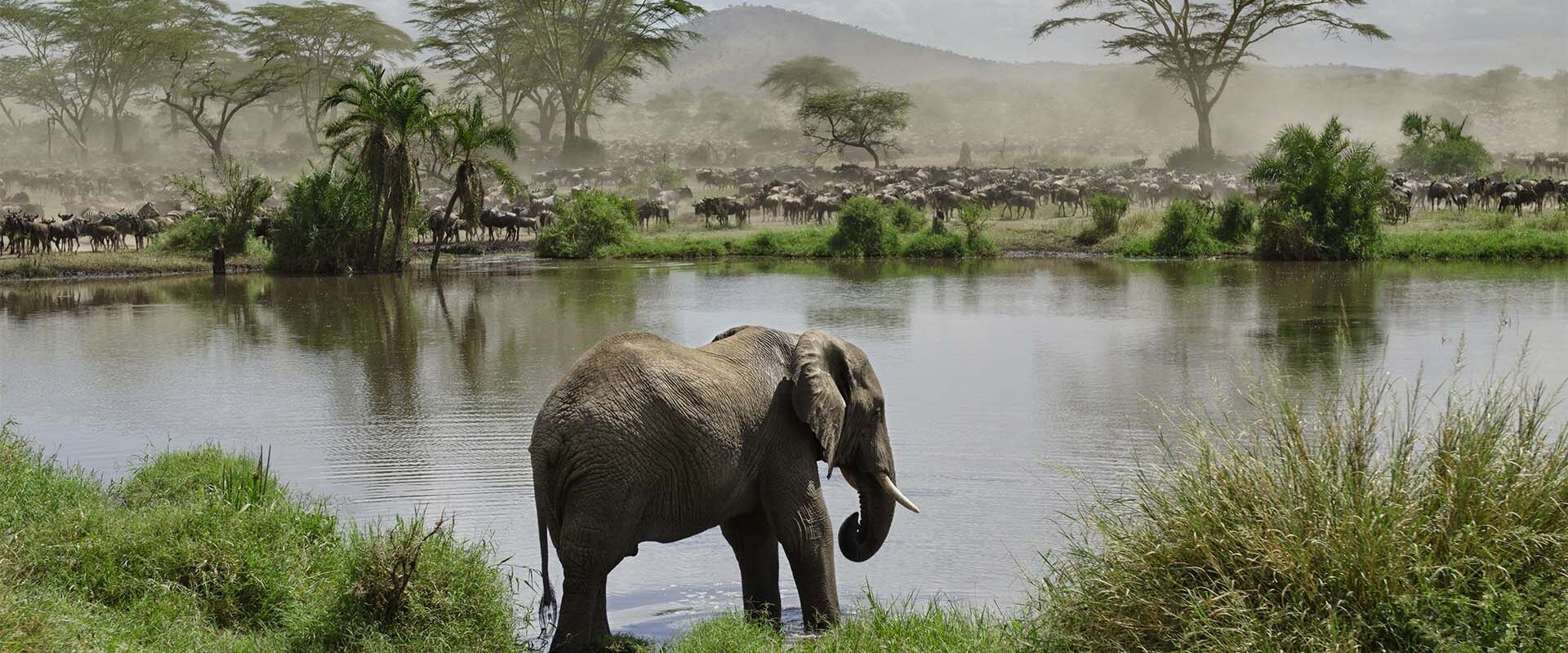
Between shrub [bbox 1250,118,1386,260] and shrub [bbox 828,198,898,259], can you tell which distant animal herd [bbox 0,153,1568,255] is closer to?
shrub [bbox 1250,118,1386,260]

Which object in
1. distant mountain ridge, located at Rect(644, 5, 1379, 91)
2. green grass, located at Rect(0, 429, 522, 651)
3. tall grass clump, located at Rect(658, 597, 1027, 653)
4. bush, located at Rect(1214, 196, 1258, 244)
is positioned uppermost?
distant mountain ridge, located at Rect(644, 5, 1379, 91)

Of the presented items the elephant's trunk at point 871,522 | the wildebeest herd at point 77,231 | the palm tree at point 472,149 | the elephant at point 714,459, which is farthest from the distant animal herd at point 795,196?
the elephant at point 714,459

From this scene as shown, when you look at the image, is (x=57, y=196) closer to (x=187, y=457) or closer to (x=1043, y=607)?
(x=187, y=457)

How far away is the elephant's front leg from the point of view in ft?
19.7

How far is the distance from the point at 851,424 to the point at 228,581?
2785 millimetres

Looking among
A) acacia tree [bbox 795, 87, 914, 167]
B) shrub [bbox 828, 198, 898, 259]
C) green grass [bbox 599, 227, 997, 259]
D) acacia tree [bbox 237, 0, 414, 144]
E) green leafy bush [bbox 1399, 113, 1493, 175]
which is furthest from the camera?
acacia tree [bbox 237, 0, 414, 144]

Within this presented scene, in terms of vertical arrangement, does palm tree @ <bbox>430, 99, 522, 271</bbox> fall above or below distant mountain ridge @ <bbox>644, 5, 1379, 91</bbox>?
below

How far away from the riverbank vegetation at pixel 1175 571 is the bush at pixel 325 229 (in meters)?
22.7

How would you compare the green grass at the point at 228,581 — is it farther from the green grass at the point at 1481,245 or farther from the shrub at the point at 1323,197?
the green grass at the point at 1481,245

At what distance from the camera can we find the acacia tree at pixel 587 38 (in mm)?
58406

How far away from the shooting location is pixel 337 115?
79.9 metres

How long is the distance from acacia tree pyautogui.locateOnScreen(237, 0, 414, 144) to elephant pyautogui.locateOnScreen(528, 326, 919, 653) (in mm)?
56031

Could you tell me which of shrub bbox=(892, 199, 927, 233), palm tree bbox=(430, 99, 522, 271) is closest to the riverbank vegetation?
palm tree bbox=(430, 99, 522, 271)

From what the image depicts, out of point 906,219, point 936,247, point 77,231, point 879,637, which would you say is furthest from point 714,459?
point 77,231
